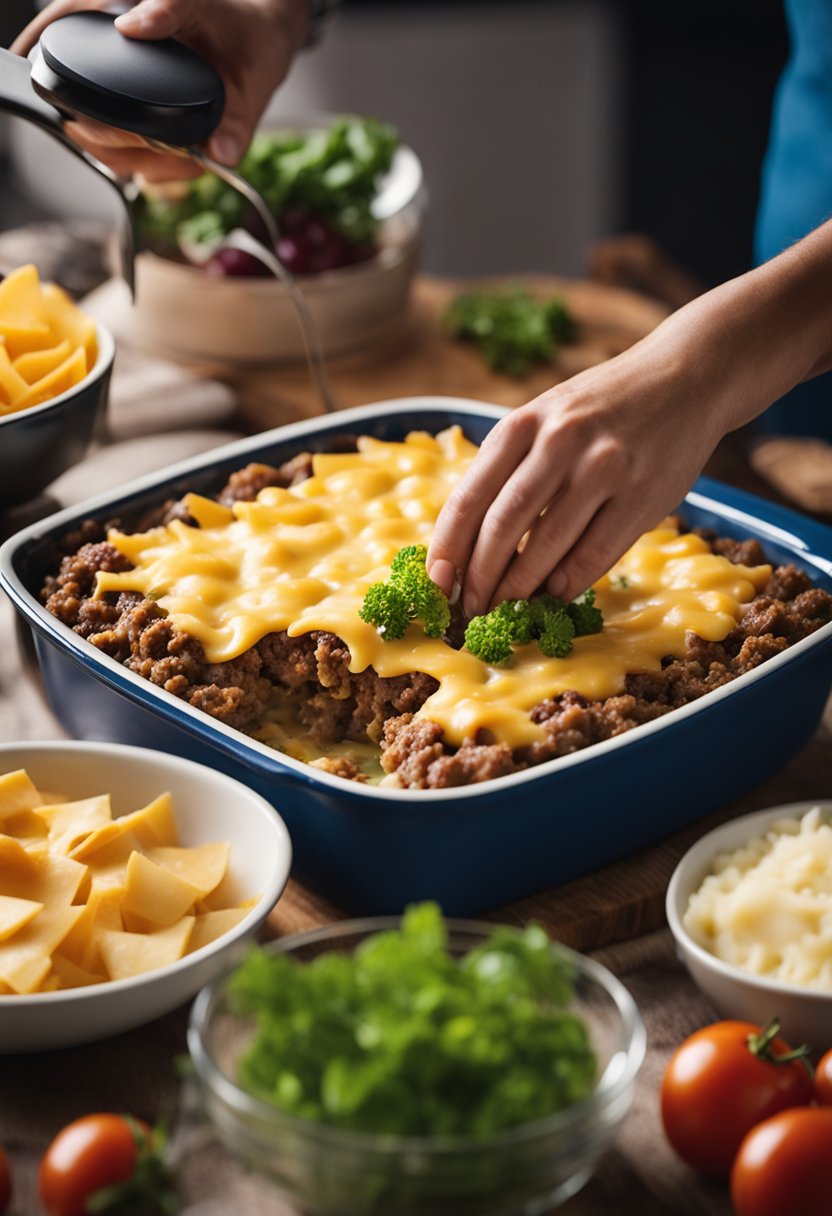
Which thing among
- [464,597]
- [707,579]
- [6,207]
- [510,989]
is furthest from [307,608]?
[6,207]

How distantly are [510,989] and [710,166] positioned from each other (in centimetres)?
609

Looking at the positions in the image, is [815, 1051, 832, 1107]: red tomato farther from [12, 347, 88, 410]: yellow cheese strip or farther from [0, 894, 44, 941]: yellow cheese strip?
[12, 347, 88, 410]: yellow cheese strip

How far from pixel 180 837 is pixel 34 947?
1.23 feet

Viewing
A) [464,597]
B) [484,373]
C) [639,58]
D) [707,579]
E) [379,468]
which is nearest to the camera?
[464,597]

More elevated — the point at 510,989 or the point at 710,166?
the point at 510,989

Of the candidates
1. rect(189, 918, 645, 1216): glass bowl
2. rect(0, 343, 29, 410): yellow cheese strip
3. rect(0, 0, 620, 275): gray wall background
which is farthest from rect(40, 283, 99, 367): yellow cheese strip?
rect(0, 0, 620, 275): gray wall background

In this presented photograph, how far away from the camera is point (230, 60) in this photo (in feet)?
10.5

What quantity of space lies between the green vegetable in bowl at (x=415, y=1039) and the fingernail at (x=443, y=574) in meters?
0.89

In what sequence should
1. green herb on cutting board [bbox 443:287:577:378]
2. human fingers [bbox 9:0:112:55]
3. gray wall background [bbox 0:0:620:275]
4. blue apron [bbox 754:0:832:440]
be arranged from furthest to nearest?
gray wall background [bbox 0:0:620:275]
green herb on cutting board [bbox 443:287:577:378]
blue apron [bbox 754:0:832:440]
human fingers [bbox 9:0:112:55]

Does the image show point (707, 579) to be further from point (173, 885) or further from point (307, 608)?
point (173, 885)

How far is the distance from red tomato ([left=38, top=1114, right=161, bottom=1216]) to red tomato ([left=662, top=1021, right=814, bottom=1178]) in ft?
1.97

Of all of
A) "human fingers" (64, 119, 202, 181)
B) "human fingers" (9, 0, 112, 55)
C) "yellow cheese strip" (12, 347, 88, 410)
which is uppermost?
"human fingers" (9, 0, 112, 55)

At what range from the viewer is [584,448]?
6.98 feet

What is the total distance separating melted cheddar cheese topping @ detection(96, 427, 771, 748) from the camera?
7.42 ft
